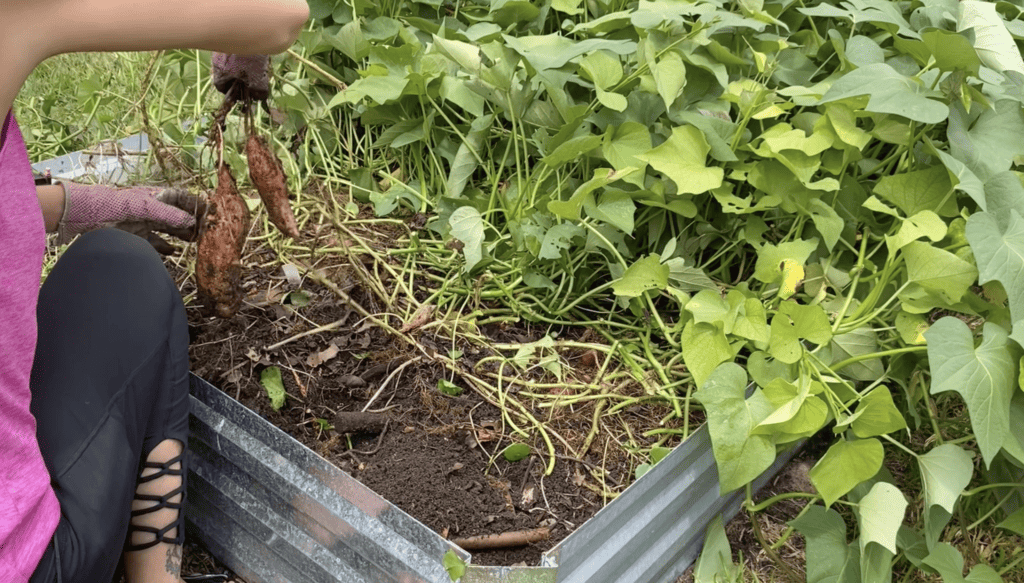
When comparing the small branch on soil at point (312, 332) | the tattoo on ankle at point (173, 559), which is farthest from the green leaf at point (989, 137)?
the tattoo on ankle at point (173, 559)

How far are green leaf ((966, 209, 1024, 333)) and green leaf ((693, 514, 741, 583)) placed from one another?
1.89 feet

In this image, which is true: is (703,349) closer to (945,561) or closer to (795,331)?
(795,331)

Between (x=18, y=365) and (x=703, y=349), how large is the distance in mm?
964

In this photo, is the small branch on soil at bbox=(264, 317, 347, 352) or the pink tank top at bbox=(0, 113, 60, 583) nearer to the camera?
the pink tank top at bbox=(0, 113, 60, 583)

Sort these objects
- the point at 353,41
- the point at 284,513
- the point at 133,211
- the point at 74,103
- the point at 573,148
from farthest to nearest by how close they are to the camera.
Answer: the point at 74,103 < the point at 353,41 < the point at 573,148 < the point at 133,211 < the point at 284,513

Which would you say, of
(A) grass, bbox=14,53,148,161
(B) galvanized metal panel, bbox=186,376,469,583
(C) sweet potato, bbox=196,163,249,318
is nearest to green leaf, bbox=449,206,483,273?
(C) sweet potato, bbox=196,163,249,318

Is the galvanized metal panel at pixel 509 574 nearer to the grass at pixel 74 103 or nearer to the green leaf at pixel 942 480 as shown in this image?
the green leaf at pixel 942 480

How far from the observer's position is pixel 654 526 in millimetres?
1320

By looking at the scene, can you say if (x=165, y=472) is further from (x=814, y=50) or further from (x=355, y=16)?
(x=814, y=50)

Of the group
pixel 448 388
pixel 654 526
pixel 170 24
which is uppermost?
pixel 170 24

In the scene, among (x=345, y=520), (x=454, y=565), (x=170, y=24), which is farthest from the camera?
(x=345, y=520)

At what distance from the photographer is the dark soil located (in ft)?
4.23

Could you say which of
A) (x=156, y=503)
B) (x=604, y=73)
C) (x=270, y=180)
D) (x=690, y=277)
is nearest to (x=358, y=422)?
(x=156, y=503)

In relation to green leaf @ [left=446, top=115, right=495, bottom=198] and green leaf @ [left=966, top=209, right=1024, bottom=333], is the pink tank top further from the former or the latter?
green leaf @ [left=966, top=209, right=1024, bottom=333]
